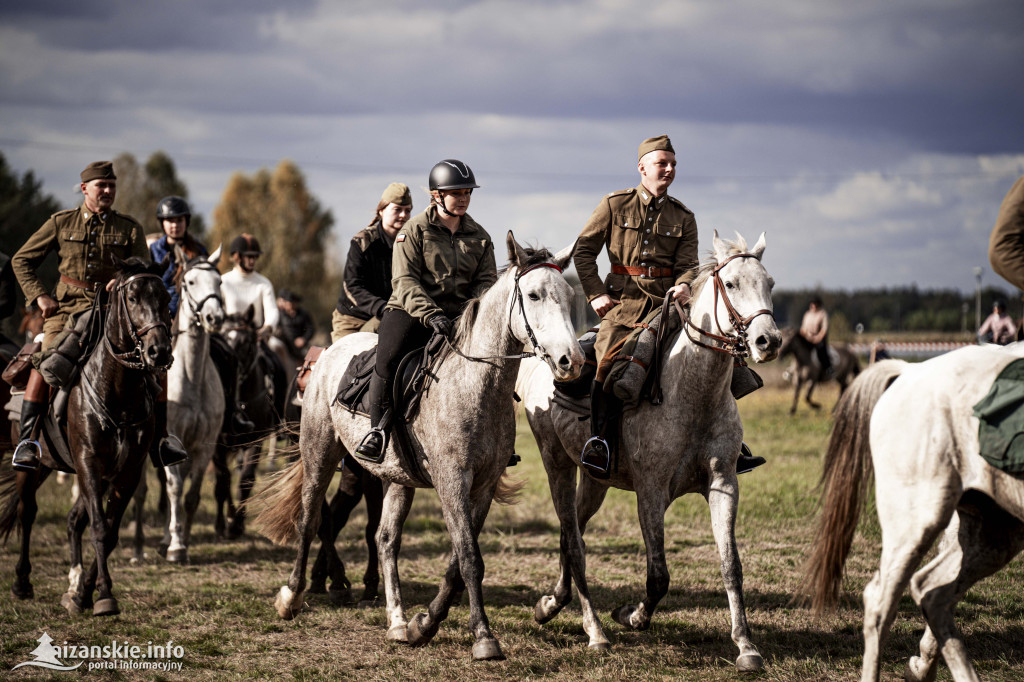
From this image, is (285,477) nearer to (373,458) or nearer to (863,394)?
(373,458)

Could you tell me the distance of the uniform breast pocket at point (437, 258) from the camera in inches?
229

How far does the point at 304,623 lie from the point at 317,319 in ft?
145

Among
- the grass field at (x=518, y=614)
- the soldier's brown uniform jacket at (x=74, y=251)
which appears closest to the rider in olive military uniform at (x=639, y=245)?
the grass field at (x=518, y=614)

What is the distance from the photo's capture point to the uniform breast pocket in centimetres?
581

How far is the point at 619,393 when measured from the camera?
5734 mm

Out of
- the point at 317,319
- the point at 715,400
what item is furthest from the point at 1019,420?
the point at 317,319

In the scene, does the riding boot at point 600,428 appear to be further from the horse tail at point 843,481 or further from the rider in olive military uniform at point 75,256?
the rider in olive military uniform at point 75,256

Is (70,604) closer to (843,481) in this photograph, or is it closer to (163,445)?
(163,445)

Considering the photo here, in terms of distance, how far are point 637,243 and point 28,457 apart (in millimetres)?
5162

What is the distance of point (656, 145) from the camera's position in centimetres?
626

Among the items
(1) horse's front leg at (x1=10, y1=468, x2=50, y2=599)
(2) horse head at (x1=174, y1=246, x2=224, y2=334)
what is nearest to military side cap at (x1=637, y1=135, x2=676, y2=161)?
(2) horse head at (x1=174, y1=246, x2=224, y2=334)

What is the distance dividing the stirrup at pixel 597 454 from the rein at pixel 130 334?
10.0 ft

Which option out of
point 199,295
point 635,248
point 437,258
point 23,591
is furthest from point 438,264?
point 23,591

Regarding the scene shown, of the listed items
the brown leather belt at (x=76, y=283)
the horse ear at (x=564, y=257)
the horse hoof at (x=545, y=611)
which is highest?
the horse ear at (x=564, y=257)
